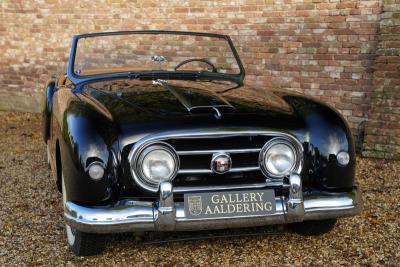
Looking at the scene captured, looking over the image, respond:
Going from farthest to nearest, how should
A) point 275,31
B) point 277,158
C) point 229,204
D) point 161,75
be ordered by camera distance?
point 275,31 < point 161,75 < point 277,158 < point 229,204

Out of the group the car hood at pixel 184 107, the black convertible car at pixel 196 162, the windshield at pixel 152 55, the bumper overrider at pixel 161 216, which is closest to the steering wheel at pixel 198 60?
the windshield at pixel 152 55

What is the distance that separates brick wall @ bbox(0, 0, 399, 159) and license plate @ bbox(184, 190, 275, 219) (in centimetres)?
279

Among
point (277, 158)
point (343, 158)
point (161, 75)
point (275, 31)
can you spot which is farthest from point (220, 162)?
point (275, 31)

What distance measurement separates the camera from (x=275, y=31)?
6.48 meters

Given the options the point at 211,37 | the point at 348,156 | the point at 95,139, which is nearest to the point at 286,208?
the point at 348,156

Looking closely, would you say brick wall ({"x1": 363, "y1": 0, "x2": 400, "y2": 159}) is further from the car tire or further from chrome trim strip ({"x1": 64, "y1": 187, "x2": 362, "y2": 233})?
the car tire

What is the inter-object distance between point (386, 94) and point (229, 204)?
134 inches

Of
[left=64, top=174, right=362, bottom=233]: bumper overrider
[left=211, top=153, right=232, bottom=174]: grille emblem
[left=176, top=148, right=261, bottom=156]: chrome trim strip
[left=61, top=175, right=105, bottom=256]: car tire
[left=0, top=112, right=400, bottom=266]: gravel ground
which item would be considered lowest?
[left=0, top=112, right=400, bottom=266]: gravel ground

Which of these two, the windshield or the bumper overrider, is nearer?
the bumper overrider

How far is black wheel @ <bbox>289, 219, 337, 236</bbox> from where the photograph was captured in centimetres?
358

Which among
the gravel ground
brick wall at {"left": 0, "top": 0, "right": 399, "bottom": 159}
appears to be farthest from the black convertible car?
brick wall at {"left": 0, "top": 0, "right": 399, "bottom": 159}

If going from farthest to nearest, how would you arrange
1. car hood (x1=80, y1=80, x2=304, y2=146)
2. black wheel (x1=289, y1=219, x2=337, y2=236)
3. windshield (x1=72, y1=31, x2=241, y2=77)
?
windshield (x1=72, y1=31, x2=241, y2=77) → black wheel (x1=289, y1=219, x2=337, y2=236) → car hood (x1=80, y1=80, x2=304, y2=146)

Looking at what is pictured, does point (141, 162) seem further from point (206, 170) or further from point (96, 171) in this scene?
point (206, 170)

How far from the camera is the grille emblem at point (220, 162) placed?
300 cm
